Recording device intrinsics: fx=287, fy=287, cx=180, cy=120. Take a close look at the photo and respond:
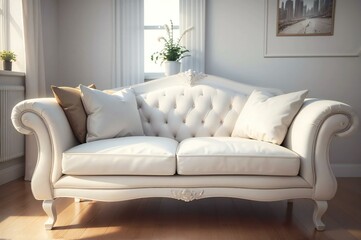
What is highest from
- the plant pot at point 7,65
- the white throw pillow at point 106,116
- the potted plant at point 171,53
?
the potted plant at point 171,53

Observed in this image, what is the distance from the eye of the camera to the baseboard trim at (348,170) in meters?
2.92

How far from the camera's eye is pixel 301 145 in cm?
164

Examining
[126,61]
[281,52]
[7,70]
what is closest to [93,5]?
[126,61]

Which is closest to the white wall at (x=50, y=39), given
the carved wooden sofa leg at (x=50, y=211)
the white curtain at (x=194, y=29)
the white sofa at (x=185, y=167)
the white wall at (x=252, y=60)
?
the white wall at (x=252, y=60)

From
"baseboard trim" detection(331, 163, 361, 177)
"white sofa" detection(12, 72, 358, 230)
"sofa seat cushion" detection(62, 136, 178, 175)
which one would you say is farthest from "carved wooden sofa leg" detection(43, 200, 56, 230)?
"baseboard trim" detection(331, 163, 361, 177)

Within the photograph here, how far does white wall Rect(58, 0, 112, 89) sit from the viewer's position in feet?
9.84

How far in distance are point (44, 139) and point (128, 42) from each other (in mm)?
1652

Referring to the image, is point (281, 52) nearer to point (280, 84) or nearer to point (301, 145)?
point (280, 84)

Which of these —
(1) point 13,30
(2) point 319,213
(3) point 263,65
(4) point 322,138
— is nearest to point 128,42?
(1) point 13,30

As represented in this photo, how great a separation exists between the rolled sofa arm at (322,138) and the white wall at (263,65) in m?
1.35

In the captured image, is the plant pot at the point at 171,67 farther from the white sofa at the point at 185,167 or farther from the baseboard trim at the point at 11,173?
the baseboard trim at the point at 11,173

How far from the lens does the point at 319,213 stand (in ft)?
5.40

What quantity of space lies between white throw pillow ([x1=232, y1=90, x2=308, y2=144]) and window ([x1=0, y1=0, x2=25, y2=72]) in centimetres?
211

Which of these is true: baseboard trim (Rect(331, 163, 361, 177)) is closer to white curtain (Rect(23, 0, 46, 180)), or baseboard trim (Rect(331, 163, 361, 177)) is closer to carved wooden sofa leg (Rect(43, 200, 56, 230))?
carved wooden sofa leg (Rect(43, 200, 56, 230))
